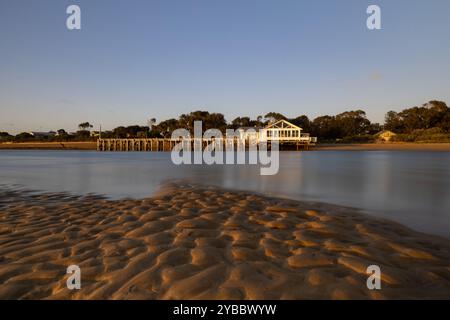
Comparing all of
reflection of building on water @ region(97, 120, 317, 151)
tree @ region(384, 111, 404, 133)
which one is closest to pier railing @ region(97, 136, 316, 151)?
reflection of building on water @ region(97, 120, 317, 151)

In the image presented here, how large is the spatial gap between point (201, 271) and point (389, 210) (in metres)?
6.39

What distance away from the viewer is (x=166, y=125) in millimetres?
90375

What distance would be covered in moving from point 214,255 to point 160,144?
66455 millimetres

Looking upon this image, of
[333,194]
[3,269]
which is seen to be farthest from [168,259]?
[333,194]

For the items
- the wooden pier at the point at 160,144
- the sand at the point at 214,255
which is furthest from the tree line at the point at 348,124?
the sand at the point at 214,255

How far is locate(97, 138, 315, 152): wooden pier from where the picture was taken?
5723 cm

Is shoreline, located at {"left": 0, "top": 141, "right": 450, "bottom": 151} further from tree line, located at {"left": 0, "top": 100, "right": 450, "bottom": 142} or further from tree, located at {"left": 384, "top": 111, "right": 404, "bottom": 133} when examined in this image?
tree, located at {"left": 384, "top": 111, "right": 404, "bottom": 133}

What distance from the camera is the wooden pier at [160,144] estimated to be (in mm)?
57228

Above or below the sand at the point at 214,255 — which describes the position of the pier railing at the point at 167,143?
above

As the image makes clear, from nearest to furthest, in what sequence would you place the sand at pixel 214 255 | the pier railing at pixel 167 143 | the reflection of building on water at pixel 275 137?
the sand at pixel 214 255, the reflection of building on water at pixel 275 137, the pier railing at pixel 167 143

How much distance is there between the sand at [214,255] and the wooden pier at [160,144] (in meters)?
50.0

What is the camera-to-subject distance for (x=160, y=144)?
68812mm

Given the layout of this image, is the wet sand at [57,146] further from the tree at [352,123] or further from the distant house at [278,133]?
the tree at [352,123]

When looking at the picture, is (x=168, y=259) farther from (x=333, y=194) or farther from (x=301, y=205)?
(x=333, y=194)
